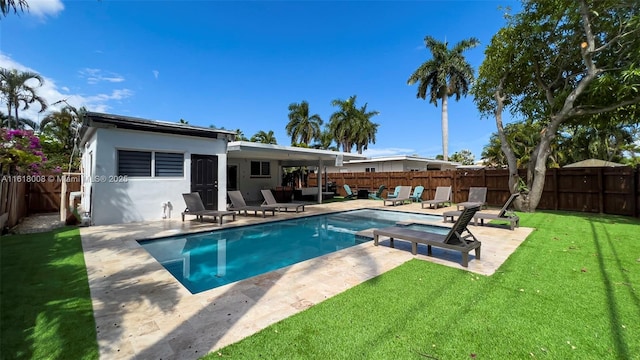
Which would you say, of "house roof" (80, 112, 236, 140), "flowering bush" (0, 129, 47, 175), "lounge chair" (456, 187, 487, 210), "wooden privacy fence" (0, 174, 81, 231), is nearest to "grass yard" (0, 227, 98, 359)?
"flowering bush" (0, 129, 47, 175)

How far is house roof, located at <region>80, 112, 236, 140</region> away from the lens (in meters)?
8.59

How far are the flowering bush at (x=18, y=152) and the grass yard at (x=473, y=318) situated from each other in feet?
31.0

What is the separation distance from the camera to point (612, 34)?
10.3m

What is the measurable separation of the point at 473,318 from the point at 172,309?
11.7 ft

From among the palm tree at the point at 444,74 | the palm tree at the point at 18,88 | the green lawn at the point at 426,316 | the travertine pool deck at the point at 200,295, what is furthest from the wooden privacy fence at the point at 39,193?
Answer: the palm tree at the point at 444,74

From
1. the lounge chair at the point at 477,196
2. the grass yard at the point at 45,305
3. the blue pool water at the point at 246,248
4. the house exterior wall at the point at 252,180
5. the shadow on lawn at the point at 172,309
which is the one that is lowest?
the blue pool water at the point at 246,248

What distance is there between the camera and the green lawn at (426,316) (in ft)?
8.12

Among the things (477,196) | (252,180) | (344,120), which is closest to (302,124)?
(344,120)

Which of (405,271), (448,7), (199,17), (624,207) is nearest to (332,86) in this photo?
(448,7)

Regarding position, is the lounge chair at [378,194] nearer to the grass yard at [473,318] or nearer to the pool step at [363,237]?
the pool step at [363,237]

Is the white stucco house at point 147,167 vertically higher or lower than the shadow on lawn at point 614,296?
higher

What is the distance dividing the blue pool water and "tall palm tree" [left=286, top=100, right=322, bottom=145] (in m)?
26.0

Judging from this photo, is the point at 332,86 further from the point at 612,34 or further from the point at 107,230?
the point at 107,230

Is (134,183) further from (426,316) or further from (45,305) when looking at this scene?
(426,316)
